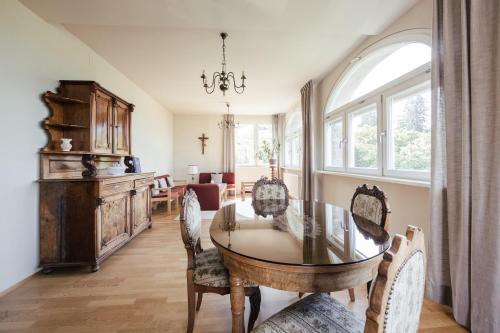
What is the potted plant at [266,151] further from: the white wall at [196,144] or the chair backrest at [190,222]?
the chair backrest at [190,222]

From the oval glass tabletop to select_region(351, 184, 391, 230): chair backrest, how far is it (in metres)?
0.10

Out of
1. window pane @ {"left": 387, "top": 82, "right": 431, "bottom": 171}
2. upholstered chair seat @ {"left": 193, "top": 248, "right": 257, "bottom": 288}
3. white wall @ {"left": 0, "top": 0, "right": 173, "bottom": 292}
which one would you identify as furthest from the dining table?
white wall @ {"left": 0, "top": 0, "right": 173, "bottom": 292}

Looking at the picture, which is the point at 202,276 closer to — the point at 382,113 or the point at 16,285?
the point at 16,285

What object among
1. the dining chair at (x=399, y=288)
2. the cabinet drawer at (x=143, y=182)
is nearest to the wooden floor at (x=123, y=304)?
the cabinet drawer at (x=143, y=182)

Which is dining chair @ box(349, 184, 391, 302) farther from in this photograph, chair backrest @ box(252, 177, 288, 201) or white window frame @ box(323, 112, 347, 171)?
white window frame @ box(323, 112, 347, 171)

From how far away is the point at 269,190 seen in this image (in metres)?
2.45

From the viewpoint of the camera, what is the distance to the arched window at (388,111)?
2.07m

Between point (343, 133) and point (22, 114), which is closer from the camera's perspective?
point (22, 114)

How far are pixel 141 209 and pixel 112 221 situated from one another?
744 mm

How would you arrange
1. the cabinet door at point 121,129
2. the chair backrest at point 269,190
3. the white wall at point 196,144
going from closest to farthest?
the chair backrest at point 269,190 → the cabinet door at point 121,129 → the white wall at point 196,144

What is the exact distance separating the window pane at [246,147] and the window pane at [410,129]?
519 cm

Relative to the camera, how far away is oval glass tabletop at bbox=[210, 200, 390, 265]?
938 millimetres

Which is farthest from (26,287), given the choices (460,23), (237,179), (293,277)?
(237,179)

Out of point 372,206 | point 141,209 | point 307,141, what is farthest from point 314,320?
point 307,141
